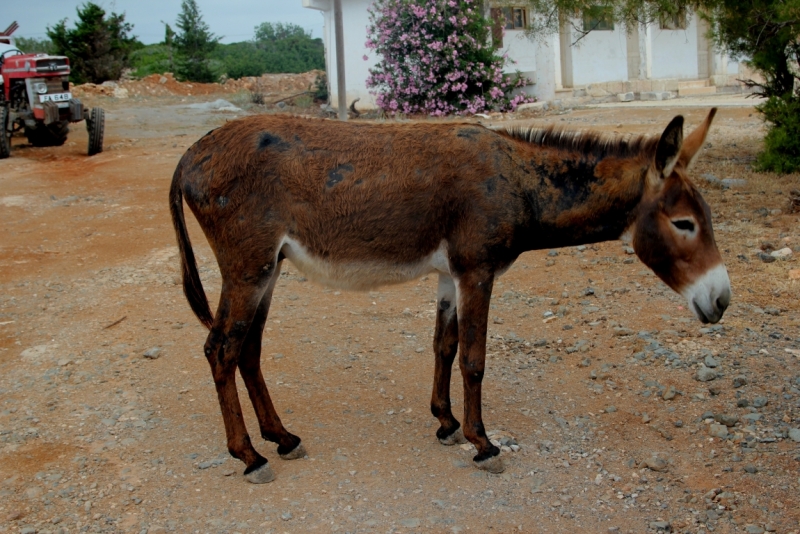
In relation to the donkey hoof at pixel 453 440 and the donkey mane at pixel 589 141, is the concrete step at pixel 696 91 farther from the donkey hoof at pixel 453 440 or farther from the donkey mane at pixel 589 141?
the donkey hoof at pixel 453 440

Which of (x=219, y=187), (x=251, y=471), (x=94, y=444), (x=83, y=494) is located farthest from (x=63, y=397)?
(x=219, y=187)

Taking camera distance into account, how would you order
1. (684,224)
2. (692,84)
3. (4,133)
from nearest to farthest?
(684,224) → (4,133) → (692,84)

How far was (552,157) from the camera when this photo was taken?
4145 mm

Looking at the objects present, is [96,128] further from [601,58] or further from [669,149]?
[601,58]

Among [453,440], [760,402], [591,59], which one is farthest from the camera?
[591,59]

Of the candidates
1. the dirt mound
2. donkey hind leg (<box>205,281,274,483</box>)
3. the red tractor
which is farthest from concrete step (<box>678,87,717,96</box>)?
donkey hind leg (<box>205,281,274,483</box>)

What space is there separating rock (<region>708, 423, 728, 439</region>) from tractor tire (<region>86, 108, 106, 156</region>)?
13402mm

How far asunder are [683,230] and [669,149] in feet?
1.43

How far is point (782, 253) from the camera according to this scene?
705cm

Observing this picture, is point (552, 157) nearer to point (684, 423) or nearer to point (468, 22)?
point (684, 423)

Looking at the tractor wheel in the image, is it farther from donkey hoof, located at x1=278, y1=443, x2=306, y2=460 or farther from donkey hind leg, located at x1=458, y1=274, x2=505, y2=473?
donkey hind leg, located at x1=458, y1=274, x2=505, y2=473

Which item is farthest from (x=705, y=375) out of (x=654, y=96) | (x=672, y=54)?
(x=672, y=54)

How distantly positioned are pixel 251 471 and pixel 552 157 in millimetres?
2405

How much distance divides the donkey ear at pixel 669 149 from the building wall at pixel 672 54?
23.0 m
